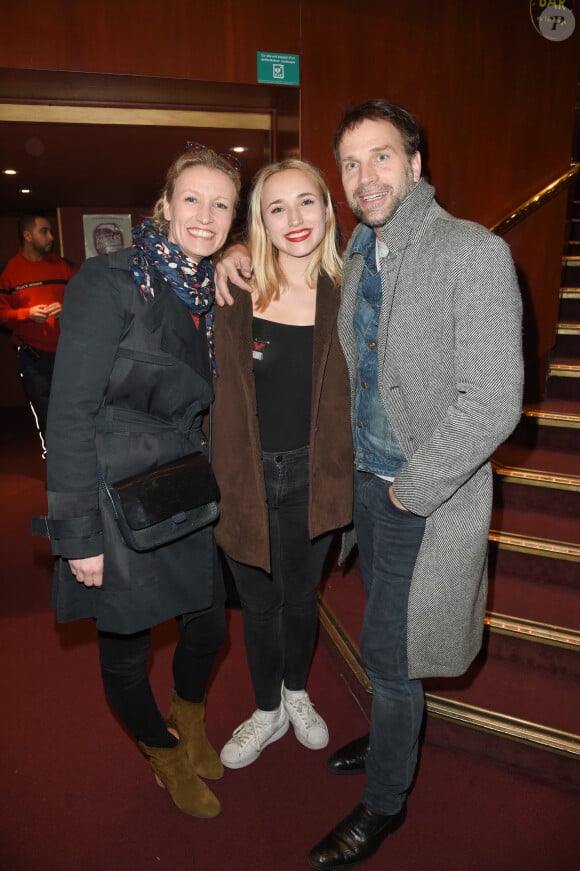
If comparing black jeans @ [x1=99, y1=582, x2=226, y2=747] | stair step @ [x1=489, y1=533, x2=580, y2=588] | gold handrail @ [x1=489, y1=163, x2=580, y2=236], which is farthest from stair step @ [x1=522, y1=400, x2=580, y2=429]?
black jeans @ [x1=99, y1=582, x2=226, y2=747]

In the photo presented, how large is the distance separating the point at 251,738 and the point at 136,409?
131cm

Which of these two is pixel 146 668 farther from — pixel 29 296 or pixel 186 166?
pixel 29 296

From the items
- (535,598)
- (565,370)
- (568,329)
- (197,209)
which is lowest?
(535,598)

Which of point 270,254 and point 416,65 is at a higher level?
point 416,65

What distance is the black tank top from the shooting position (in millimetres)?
1793

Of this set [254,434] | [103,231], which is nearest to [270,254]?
[254,434]

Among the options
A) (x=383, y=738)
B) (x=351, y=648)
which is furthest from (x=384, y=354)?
(x=351, y=648)

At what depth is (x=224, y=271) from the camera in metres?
1.75

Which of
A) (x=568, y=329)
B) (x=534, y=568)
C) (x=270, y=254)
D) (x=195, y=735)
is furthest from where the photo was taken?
(x=568, y=329)

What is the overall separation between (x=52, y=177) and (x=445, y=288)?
526 centimetres

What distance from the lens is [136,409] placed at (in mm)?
1527

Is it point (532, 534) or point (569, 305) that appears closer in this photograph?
point (532, 534)

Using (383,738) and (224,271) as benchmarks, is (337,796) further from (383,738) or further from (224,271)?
(224,271)

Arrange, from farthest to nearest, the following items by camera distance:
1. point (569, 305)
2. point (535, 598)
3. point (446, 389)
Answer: point (569, 305) → point (535, 598) → point (446, 389)
